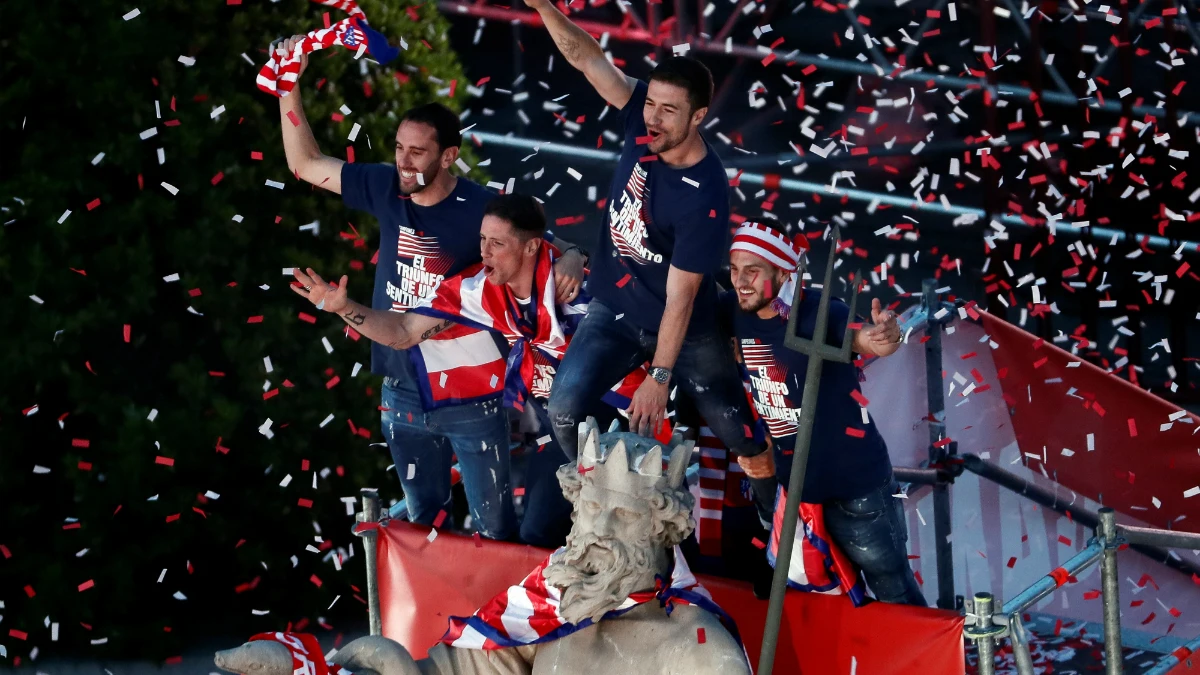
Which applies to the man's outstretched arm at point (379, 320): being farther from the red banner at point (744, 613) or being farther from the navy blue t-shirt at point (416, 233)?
the red banner at point (744, 613)

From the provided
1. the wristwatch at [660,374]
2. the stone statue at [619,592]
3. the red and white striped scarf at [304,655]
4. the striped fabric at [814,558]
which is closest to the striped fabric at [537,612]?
the stone statue at [619,592]

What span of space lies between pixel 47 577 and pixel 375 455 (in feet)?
4.59

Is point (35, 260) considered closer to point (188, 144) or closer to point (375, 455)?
point (188, 144)

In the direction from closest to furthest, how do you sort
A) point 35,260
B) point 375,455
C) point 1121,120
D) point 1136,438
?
point 1136,438 < point 35,260 < point 375,455 < point 1121,120

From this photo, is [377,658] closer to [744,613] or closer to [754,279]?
[744,613]

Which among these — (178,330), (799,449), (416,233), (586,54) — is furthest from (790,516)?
(178,330)

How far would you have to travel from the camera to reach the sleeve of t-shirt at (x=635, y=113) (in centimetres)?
457

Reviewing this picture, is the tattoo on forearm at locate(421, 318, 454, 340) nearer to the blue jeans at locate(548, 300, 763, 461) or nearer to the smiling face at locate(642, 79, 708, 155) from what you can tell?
the blue jeans at locate(548, 300, 763, 461)

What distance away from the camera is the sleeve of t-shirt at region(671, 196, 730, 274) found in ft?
Result: 14.3

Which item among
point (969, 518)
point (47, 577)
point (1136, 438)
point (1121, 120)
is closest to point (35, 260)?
point (47, 577)

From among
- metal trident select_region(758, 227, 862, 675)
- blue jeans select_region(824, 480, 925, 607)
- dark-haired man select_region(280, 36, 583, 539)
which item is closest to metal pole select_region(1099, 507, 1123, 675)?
blue jeans select_region(824, 480, 925, 607)

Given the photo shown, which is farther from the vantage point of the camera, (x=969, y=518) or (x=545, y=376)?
(x=969, y=518)

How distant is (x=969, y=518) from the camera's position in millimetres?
6273

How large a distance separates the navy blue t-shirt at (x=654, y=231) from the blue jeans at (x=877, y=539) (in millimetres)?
616
